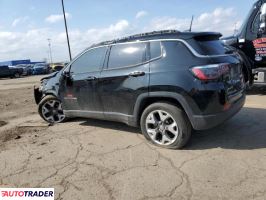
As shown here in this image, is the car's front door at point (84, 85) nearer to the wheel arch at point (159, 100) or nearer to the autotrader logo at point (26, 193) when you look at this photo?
the wheel arch at point (159, 100)

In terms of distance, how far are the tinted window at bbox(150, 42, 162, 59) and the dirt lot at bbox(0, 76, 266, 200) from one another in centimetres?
150

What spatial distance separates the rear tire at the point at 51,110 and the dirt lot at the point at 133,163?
0.63 m

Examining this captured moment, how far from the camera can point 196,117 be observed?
4816 mm

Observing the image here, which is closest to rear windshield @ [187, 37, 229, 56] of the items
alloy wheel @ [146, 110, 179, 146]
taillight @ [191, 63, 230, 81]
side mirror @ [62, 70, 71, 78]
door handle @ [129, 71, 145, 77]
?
taillight @ [191, 63, 230, 81]

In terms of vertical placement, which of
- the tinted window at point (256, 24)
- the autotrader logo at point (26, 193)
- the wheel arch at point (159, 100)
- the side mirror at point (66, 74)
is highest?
the tinted window at point (256, 24)

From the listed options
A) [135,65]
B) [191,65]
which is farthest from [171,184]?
[135,65]

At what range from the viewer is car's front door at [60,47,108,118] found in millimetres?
6152

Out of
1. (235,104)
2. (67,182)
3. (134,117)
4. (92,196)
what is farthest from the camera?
(134,117)

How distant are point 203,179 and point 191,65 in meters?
1.66

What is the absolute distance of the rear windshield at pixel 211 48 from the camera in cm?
494

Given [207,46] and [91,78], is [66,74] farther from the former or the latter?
[207,46]

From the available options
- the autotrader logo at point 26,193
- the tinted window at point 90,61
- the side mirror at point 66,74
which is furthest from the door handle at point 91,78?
the autotrader logo at point 26,193

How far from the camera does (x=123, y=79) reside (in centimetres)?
556

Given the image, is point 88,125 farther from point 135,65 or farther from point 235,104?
point 235,104
